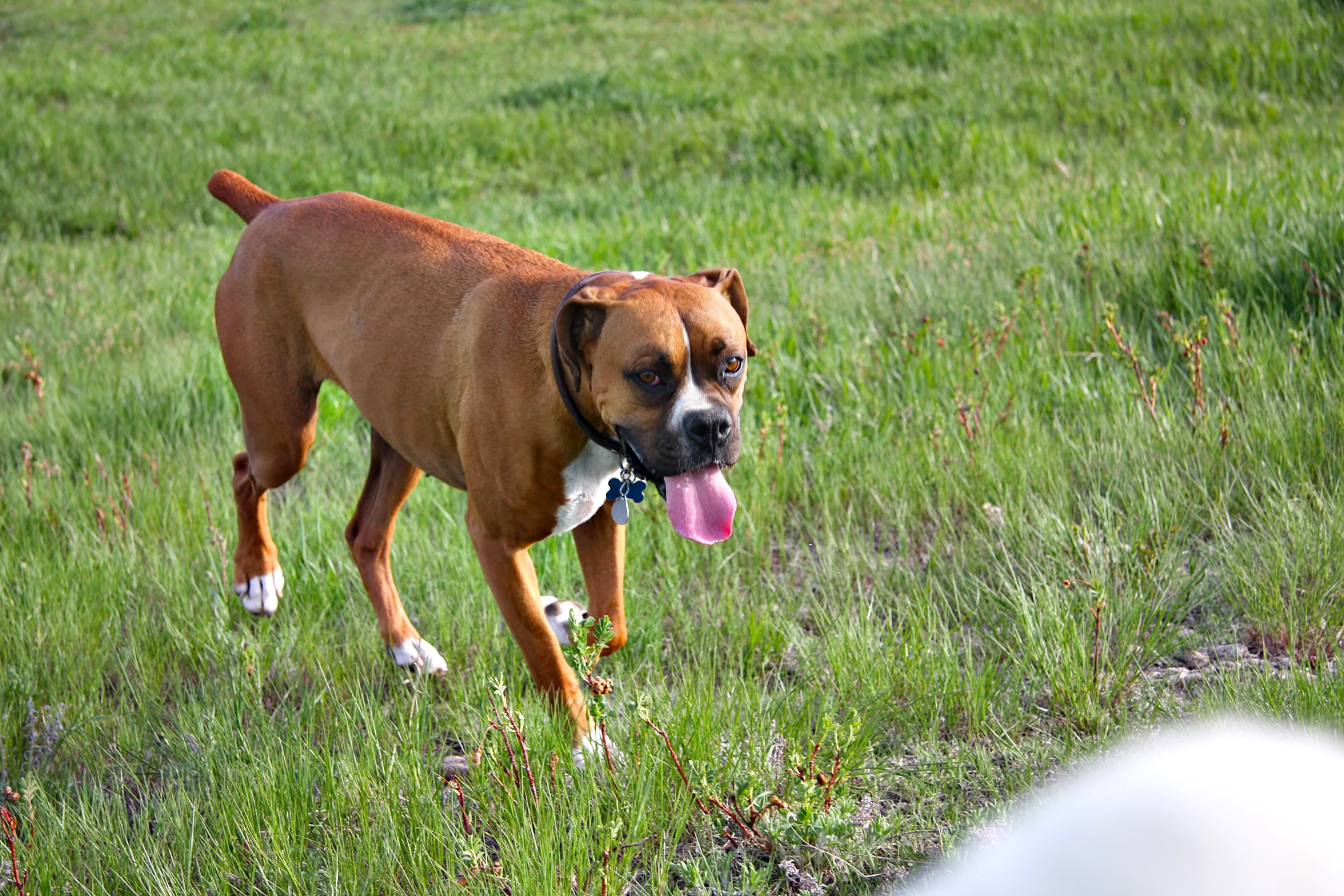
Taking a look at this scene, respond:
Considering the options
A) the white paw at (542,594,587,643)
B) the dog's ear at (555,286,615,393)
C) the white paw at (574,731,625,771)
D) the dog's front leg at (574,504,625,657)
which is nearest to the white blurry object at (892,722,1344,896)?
the white paw at (574,731,625,771)

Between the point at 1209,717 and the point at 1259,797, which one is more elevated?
the point at 1259,797

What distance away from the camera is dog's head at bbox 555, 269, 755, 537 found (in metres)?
2.53

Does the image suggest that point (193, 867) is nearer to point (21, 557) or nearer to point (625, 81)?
point (21, 557)

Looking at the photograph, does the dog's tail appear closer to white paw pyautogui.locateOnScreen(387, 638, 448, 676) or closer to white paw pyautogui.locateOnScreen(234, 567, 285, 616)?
white paw pyautogui.locateOnScreen(234, 567, 285, 616)

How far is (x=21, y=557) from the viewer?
3.85 metres

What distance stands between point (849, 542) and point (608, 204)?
4.97 meters

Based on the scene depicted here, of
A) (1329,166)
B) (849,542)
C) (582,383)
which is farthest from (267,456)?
(1329,166)

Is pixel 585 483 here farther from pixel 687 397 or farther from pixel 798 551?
pixel 798 551

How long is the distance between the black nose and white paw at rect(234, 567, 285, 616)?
68.5 inches

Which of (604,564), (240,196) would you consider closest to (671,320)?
(604,564)

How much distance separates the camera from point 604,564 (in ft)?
9.94

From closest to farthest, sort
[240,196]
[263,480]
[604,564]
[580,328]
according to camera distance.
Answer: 1. [580,328]
2. [604,564]
3. [263,480]
4. [240,196]

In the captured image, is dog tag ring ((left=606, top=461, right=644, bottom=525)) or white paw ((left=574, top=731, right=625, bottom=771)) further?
dog tag ring ((left=606, top=461, right=644, bottom=525))

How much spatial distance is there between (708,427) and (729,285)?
0.61m
